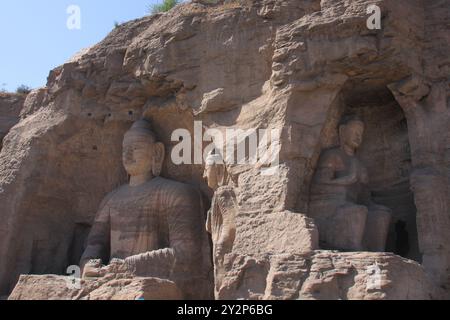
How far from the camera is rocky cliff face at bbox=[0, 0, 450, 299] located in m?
7.25

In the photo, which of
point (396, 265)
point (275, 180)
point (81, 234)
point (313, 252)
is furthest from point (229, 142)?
point (81, 234)

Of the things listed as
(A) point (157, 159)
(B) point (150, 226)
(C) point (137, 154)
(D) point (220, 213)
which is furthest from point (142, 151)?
(D) point (220, 213)

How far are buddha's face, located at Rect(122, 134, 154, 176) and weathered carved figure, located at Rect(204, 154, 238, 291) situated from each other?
1.49m

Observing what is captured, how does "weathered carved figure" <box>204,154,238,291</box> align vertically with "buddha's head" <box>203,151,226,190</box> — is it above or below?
below

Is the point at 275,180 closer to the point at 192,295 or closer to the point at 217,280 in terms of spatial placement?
the point at 217,280

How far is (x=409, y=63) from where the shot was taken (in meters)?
8.21

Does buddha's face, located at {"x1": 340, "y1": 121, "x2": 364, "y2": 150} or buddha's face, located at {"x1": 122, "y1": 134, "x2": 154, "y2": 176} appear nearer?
buddha's face, located at {"x1": 340, "y1": 121, "x2": 364, "y2": 150}

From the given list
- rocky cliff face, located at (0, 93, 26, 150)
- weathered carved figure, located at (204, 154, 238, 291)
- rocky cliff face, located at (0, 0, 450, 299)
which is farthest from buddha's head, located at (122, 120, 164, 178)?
rocky cliff face, located at (0, 93, 26, 150)

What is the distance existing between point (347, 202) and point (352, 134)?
3.44 ft

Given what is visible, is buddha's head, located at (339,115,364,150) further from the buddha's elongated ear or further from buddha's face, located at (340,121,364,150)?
the buddha's elongated ear

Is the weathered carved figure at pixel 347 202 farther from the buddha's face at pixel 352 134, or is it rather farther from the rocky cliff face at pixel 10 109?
the rocky cliff face at pixel 10 109

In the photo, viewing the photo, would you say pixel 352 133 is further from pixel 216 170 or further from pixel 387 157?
pixel 216 170

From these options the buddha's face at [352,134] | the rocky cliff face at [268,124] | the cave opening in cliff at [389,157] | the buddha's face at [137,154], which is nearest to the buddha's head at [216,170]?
the rocky cliff face at [268,124]

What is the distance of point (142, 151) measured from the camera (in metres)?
9.95
